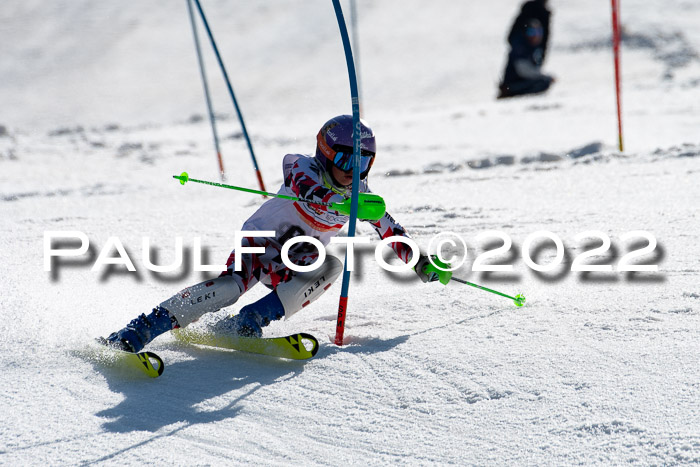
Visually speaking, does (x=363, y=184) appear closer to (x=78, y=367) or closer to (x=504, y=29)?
(x=78, y=367)

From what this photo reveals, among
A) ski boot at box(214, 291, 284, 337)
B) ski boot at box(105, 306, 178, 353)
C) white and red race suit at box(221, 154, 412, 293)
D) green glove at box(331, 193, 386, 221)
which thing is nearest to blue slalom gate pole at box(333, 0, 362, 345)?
green glove at box(331, 193, 386, 221)

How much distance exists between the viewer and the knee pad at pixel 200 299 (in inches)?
127

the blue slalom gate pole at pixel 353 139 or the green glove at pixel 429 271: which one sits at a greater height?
the blue slalom gate pole at pixel 353 139

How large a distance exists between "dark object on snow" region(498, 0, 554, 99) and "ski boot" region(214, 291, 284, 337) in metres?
10.2

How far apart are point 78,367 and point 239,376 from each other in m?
0.62

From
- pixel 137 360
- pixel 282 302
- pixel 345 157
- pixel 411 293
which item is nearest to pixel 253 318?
pixel 282 302

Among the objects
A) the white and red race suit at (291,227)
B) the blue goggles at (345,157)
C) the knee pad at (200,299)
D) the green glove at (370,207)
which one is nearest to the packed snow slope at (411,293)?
the knee pad at (200,299)

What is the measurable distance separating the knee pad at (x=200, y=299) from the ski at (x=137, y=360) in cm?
28

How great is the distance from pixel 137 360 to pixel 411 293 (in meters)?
1.63

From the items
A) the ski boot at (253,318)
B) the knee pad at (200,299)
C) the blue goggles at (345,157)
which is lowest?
the ski boot at (253,318)

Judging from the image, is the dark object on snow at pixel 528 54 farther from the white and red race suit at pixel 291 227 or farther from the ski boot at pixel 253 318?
the ski boot at pixel 253 318

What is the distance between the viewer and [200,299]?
3.29 m

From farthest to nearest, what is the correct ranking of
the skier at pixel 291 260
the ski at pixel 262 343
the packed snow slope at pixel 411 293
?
the skier at pixel 291 260
the ski at pixel 262 343
the packed snow slope at pixel 411 293

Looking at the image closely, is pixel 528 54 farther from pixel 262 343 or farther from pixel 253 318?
pixel 262 343
